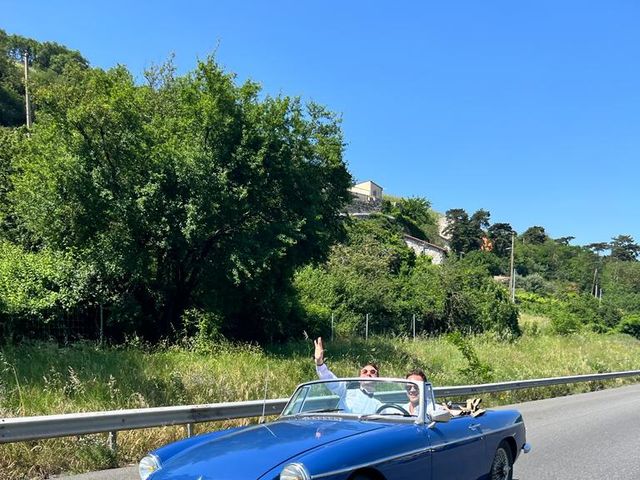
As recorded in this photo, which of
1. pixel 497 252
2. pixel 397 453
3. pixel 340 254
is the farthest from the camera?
pixel 497 252

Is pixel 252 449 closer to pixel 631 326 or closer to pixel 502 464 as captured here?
pixel 502 464

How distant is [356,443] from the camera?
4.21 metres

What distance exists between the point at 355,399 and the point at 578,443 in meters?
5.63

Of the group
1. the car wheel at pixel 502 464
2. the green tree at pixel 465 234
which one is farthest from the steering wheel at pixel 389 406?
the green tree at pixel 465 234

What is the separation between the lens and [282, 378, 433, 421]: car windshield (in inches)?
208

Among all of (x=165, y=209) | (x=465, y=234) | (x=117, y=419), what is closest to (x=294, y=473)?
(x=117, y=419)

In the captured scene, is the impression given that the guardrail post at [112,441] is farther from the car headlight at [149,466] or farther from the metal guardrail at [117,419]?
the car headlight at [149,466]

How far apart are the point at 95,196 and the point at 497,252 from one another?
405ft

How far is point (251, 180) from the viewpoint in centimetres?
1909

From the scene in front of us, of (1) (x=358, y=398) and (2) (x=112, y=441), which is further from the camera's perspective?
(2) (x=112, y=441)

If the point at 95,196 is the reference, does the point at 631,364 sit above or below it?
below

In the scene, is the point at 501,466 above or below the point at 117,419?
below

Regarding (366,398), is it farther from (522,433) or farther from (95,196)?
(95,196)

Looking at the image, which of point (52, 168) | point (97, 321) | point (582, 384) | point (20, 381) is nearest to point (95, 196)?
point (52, 168)
